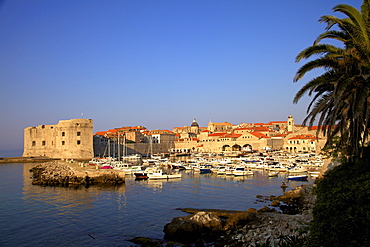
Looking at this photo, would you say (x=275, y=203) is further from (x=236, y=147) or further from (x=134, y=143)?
(x=134, y=143)

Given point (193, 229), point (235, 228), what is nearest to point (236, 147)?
point (235, 228)

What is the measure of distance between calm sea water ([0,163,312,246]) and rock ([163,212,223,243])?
65 cm

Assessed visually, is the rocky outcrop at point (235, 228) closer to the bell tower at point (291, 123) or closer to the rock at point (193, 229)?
the rock at point (193, 229)

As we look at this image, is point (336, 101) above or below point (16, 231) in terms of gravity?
above

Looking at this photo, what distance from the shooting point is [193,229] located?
11.7 metres

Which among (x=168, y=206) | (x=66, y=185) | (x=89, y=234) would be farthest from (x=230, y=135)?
(x=89, y=234)

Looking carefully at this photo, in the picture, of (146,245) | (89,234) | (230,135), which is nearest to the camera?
(146,245)

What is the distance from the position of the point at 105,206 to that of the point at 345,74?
1383 cm

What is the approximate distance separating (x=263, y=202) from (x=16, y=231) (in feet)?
40.9

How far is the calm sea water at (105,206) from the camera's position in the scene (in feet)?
40.7

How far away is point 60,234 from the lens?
12.6 m

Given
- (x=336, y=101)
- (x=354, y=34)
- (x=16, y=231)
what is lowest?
(x=16, y=231)

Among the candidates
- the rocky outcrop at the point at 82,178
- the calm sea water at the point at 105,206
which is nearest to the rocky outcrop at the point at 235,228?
the calm sea water at the point at 105,206

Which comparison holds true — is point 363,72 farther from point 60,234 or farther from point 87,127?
point 87,127
